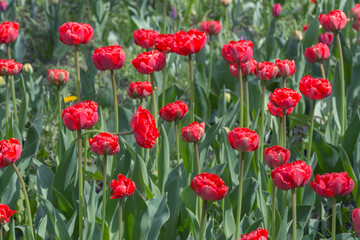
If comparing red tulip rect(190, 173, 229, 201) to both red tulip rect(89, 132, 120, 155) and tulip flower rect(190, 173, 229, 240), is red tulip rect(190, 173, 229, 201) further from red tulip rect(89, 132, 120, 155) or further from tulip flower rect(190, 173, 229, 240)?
red tulip rect(89, 132, 120, 155)

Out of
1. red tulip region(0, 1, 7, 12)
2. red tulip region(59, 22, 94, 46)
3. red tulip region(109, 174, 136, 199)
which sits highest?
red tulip region(0, 1, 7, 12)

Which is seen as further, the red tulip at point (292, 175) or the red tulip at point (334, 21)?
the red tulip at point (334, 21)

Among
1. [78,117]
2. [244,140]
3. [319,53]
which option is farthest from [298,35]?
[78,117]

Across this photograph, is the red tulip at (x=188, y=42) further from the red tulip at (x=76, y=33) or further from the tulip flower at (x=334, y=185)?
the tulip flower at (x=334, y=185)

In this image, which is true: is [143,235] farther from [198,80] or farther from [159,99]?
[198,80]

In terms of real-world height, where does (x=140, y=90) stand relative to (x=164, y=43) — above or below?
below

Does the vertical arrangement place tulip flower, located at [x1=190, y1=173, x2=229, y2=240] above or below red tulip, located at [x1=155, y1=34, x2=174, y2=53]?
below

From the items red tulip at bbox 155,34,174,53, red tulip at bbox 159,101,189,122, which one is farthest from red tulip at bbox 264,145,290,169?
red tulip at bbox 155,34,174,53

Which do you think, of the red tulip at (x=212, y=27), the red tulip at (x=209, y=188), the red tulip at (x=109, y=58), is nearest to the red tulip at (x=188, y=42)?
the red tulip at (x=109, y=58)

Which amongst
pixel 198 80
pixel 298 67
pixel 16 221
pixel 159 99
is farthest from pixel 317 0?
pixel 16 221

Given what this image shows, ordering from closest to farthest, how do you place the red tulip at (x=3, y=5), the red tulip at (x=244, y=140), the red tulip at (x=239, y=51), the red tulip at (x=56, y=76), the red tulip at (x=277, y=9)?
the red tulip at (x=244, y=140) → the red tulip at (x=239, y=51) → the red tulip at (x=56, y=76) → the red tulip at (x=277, y=9) → the red tulip at (x=3, y=5)

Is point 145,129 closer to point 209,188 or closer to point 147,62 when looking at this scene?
point 209,188

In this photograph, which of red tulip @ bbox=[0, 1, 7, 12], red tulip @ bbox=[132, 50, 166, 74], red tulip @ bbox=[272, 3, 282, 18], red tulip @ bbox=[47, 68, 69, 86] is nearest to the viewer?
red tulip @ bbox=[132, 50, 166, 74]

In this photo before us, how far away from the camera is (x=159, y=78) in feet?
9.16
